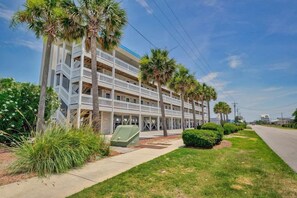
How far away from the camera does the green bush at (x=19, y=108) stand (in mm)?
9703

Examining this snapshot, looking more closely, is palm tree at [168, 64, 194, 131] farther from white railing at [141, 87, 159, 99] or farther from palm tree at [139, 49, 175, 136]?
palm tree at [139, 49, 175, 136]

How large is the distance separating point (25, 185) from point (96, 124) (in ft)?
15.4

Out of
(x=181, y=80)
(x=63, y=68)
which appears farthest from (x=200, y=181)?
(x=181, y=80)

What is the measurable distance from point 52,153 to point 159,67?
54.5ft

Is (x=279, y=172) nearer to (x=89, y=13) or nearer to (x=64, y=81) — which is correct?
(x=89, y=13)

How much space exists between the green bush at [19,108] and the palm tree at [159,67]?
11285 mm

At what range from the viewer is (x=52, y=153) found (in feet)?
19.0

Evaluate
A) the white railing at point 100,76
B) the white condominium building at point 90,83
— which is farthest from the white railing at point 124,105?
the white railing at point 100,76

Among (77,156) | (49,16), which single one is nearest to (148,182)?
(77,156)

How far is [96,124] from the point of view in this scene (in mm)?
9203

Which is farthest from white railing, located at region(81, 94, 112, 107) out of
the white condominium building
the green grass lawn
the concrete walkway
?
the green grass lawn

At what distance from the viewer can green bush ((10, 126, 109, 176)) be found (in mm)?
5598

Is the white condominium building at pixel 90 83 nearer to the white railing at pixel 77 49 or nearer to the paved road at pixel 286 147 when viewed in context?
the white railing at pixel 77 49

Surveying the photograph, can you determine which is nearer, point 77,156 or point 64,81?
point 77,156
